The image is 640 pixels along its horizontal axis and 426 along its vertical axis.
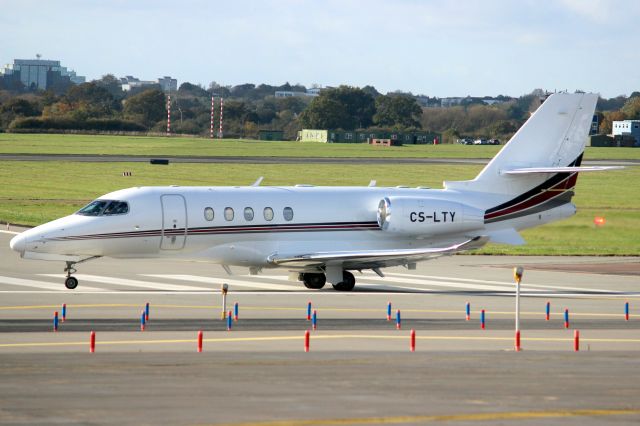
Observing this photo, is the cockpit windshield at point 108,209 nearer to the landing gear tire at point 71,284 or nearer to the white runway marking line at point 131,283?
the landing gear tire at point 71,284

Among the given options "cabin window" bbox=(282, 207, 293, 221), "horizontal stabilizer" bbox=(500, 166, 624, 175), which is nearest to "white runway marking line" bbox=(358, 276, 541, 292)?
"horizontal stabilizer" bbox=(500, 166, 624, 175)

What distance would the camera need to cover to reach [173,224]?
123 feet

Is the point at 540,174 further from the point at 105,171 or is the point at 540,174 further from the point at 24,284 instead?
the point at 105,171

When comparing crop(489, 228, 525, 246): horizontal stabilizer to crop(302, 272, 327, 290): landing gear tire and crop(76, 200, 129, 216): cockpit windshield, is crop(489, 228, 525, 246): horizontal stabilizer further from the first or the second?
crop(76, 200, 129, 216): cockpit windshield

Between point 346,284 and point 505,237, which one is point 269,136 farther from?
point 346,284

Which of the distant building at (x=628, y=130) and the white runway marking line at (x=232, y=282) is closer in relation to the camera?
the white runway marking line at (x=232, y=282)

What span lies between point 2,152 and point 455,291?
8460 cm

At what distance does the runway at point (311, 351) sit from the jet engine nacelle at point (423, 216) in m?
1.94

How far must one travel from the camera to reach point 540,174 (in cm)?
4109

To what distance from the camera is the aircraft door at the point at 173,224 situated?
37.4 metres

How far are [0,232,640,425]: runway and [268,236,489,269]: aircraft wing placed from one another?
979mm

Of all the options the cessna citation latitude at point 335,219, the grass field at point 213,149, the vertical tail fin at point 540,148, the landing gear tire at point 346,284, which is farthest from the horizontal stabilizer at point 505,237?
the grass field at point 213,149

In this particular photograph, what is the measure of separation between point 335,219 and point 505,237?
577cm

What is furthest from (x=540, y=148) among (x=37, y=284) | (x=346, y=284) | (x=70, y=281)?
(x=37, y=284)
